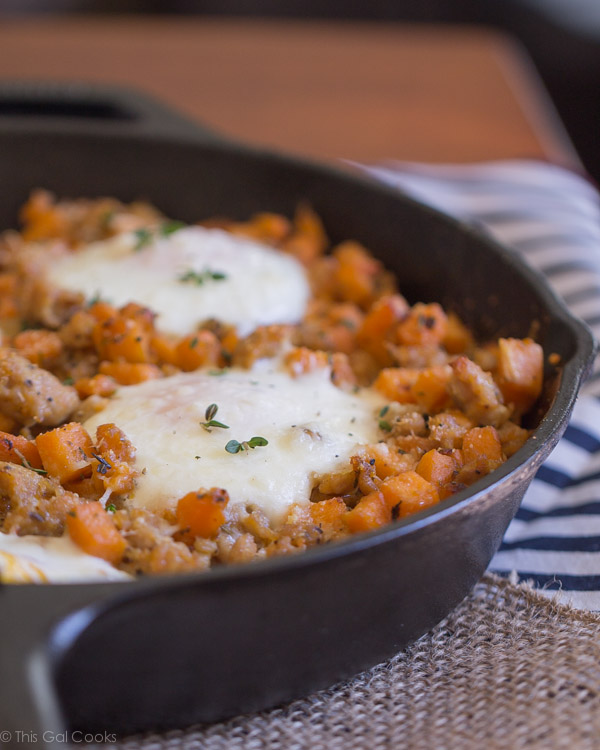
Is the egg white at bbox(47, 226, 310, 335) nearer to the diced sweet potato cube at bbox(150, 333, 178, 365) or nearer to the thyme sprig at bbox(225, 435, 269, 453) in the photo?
the diced sweet potato cube at bbox(150, 333, 178, 365)

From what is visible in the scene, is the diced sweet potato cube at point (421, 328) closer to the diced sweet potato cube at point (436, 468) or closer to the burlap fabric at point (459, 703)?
the diced sweet potato cube at point (436, 468)

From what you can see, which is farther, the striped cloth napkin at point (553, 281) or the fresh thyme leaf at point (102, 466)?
the striped cloth napkin at point (553, 281)

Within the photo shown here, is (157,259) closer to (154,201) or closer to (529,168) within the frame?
(154,201)

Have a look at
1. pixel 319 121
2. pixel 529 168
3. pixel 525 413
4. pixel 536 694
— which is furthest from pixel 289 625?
pixel 319 121

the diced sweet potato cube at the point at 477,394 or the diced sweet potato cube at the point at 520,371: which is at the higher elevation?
the diced sweet potato cube at the point at 520,371

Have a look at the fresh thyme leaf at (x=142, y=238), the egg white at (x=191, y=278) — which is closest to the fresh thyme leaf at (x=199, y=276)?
the egg white at (x=191, y=278)

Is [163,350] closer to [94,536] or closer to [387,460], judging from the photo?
[387,460]
